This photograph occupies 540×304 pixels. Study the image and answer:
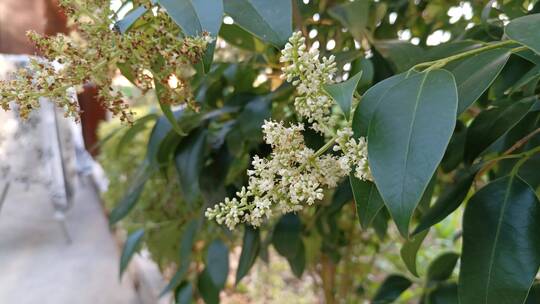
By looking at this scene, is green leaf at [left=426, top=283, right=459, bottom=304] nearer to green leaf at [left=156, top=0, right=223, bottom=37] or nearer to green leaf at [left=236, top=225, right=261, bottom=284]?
green leaf at [left=236, top=225, right=261, bottom=284]

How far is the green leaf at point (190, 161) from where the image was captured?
0.65 m

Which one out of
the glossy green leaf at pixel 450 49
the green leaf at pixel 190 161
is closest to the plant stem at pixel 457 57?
the glossy green leaf at pixel 450 49

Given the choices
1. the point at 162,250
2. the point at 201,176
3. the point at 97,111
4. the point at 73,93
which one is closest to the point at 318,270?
the point at 162,250

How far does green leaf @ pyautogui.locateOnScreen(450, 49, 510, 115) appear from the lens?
0.35 meters

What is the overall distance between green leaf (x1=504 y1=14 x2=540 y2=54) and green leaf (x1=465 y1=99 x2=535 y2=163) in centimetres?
12

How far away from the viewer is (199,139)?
0.67 m

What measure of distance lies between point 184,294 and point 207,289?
42mm

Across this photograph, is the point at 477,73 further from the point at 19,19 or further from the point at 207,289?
the point at 19,19

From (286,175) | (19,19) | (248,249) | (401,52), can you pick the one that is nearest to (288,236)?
(248,249)

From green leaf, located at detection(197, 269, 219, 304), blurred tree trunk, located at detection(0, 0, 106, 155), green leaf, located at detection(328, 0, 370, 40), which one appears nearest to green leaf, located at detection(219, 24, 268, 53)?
green leaf, located at detection(328, 0, 370, 40)

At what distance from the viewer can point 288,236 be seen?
0.73m

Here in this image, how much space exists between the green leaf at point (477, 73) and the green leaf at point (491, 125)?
3.0 inches

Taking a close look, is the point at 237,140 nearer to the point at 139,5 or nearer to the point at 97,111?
the point at 139,5

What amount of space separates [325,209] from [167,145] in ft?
0.81
